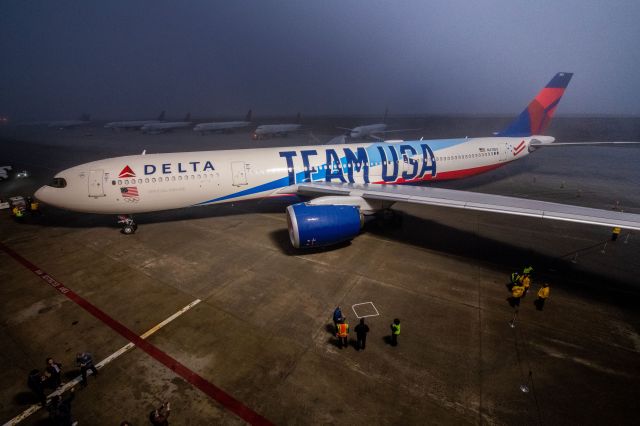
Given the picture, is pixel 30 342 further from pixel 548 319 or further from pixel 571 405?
pixel 548 319

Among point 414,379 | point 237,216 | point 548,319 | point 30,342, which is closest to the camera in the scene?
point 414,379

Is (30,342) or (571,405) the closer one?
(571,405)

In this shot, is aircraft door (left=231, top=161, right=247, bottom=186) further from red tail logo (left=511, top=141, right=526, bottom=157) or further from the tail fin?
the tail fin

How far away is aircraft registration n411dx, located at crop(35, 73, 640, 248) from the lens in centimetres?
1228

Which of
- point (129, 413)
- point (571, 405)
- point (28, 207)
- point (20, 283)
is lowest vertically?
point (571, 405)

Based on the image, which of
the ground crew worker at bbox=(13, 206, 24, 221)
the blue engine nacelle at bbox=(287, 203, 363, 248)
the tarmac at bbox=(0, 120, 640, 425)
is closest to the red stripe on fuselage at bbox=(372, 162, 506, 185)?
the tarmac at bbox=(0, 120, 640, 425)

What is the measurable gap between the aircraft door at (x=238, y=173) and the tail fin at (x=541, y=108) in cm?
2283

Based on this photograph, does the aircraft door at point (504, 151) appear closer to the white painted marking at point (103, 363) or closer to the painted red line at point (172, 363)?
the white painted marking at point (103, 363)

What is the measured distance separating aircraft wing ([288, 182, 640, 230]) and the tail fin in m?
16.5

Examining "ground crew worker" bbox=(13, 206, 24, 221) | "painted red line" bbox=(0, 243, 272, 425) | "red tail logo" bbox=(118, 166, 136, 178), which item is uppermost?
"red tail logo" bbox=(118, 166, 136, 178)

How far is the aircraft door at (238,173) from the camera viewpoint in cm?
1569

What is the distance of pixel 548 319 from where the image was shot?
360 inches

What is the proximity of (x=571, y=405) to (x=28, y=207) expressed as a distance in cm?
2874

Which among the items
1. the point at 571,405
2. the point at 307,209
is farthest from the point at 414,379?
the point at 307,209
